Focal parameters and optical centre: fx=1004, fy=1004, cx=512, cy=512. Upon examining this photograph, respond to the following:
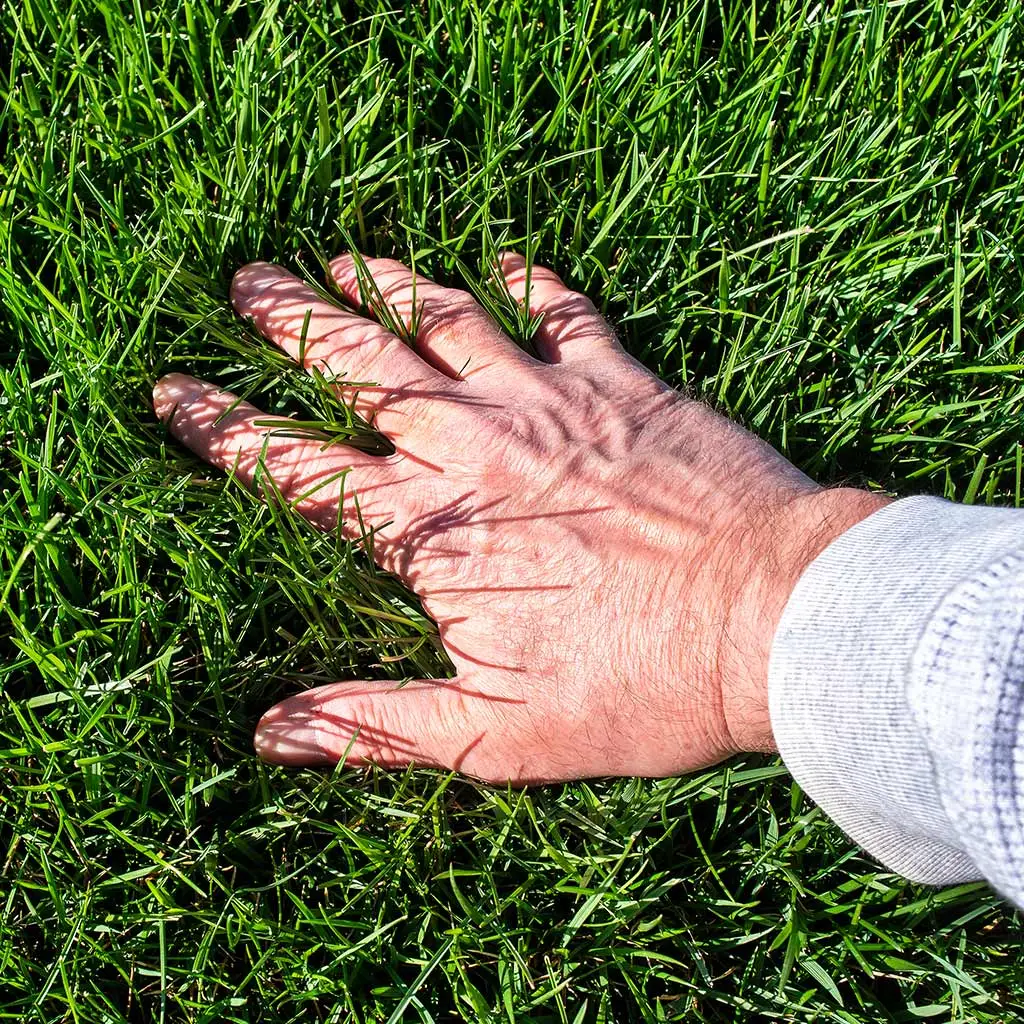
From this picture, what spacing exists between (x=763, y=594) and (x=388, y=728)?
676 mm

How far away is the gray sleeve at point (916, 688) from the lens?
111cm

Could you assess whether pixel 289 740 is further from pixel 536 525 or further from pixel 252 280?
pixel 252 280

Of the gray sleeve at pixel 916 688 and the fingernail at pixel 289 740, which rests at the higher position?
the gray sleeve at pixel 916 688

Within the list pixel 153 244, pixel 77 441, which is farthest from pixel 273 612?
pixel 153 244

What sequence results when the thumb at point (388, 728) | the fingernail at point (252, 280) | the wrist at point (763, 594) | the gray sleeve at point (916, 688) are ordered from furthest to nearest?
1. the fingernail at point (252, 280)
2. the thumb at point (388, 728)
3. the wrist at point (763, 594)
4. the gray sleeve at point (916, 688)

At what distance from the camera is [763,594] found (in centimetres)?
160

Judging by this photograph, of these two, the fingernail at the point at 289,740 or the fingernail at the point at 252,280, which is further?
the fingernail at the point at 252,280

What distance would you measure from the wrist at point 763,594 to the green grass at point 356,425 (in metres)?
0.15

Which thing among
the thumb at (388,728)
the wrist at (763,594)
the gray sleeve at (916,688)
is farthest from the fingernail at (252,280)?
the gray sleeve at (916,688)

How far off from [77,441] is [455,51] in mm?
1042

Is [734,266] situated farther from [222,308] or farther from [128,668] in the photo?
[128,668]

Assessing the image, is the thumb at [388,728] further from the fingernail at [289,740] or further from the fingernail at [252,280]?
the fingernail at [252,280]

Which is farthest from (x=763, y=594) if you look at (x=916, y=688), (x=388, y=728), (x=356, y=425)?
(x=356, y=425)

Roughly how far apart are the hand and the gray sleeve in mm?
133
